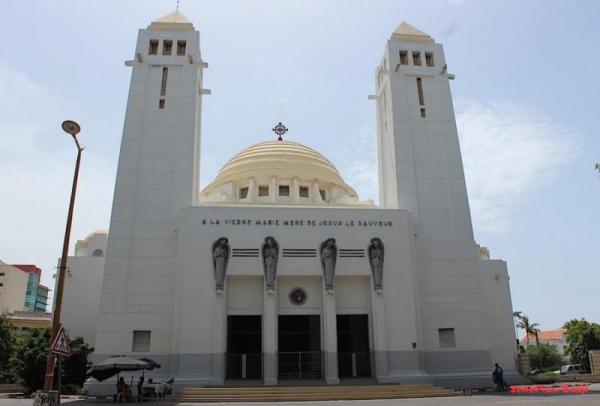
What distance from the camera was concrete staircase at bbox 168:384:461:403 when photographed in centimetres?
2098

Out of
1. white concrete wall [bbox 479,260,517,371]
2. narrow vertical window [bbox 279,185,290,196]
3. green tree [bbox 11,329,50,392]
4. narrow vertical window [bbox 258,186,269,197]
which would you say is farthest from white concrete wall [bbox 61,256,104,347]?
white concrete wall [bbox 479,260,517,371]

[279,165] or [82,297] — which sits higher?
[279,165]

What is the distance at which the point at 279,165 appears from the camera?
36.1m

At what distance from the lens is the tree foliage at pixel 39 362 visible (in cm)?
2262

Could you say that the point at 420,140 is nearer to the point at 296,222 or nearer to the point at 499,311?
the point at 296,222

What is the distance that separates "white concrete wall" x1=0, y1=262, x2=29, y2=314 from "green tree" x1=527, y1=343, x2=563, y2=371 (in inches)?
3141

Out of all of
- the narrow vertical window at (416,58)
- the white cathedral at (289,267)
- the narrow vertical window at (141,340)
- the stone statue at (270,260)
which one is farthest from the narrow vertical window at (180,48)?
the narrow vertical window at (141,340)

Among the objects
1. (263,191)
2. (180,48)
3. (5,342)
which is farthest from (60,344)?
(5,342)

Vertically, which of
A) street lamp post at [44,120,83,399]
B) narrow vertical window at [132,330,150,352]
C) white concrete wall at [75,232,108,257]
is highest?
white concrete wall at [75,232,108,257]

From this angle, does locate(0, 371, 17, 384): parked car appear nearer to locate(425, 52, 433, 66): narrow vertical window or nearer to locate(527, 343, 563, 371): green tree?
locate(425, 52, 433, 66): narrow vertical window

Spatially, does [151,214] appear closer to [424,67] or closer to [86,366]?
[86,366]

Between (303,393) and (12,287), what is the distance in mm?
78332

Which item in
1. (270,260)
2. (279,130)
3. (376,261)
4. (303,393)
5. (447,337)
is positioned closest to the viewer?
(303,393)

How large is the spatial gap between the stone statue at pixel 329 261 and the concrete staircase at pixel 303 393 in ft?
17.1
